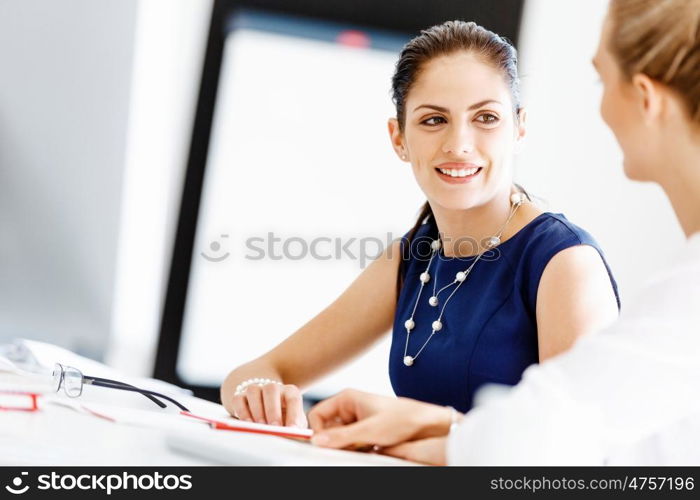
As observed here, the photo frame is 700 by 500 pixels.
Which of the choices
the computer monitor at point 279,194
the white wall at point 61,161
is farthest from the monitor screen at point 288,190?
the white wall at point 61,161

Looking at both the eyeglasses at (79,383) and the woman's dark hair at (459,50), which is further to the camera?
the woman's dark hair at (459,50)

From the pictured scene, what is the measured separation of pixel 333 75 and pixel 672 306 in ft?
7.88

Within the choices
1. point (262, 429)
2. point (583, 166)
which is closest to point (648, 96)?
point (262, 429)

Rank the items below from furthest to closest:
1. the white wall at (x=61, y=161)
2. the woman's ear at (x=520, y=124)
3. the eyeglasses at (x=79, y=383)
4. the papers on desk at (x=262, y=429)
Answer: the white wall at (x=61, y=161) < the woman's ear at (x=520, y=124) < the eyeglasses at (x=79, y=383) < the papers on desk at (x=262, y=429)

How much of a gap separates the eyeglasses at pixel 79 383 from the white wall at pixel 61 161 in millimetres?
1511

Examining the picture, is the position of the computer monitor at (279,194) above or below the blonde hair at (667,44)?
above

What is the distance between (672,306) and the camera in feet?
2.60

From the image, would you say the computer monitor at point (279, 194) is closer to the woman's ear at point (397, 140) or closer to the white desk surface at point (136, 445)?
the woman's ear at point (397, 140)

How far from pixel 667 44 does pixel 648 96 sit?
0.18 feet

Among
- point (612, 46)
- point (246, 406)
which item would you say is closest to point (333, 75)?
point (246, 406)

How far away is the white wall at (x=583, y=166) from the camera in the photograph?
9.61 feet

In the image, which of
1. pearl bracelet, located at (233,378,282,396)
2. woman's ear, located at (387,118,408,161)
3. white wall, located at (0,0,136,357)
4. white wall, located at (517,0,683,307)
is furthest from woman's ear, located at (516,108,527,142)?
white wall, located at (0,0,136,357)

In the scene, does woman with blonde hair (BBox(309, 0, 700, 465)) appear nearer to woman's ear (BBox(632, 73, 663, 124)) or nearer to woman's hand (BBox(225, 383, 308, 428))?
woman's ear (BBox(632, 73, 663, 124))
